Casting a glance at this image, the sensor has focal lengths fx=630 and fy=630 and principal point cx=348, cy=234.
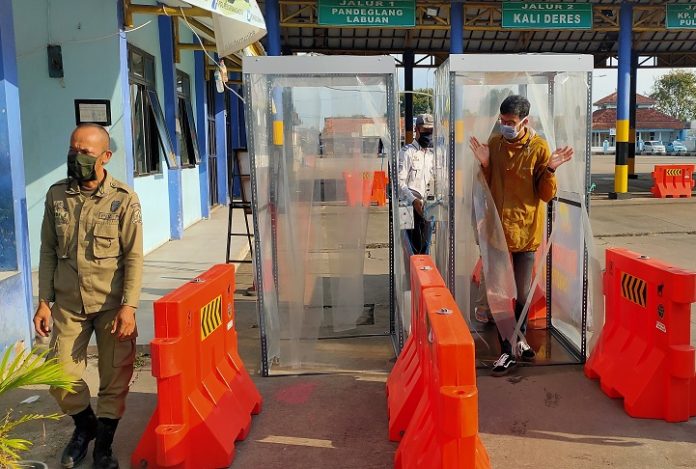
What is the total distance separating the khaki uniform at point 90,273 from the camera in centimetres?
318

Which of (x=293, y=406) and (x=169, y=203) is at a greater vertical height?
(x=169, y=203)

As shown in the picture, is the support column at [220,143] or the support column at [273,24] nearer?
the support column at [273,24]

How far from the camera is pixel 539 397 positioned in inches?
164

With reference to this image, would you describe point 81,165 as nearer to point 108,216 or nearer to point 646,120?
point 108,216

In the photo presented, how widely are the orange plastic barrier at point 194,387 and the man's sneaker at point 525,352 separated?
211 cm

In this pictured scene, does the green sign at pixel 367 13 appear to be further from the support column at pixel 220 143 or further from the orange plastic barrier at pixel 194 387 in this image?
the orange plastic barrier at pixel 194 387

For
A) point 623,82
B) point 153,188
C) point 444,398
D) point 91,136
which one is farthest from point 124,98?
point 623,82

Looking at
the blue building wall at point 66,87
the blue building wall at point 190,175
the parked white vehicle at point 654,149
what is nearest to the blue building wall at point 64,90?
the blue building wall at point 66,87

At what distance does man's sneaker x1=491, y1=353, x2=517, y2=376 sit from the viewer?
455 cm

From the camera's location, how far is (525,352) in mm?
4797

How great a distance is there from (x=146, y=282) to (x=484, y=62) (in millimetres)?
4711

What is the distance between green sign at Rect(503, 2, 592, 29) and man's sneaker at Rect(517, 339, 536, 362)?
1140 centimetres

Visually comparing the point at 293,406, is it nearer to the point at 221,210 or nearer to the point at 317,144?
the point at 317,144

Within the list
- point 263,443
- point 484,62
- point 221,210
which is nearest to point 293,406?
point 263,443
